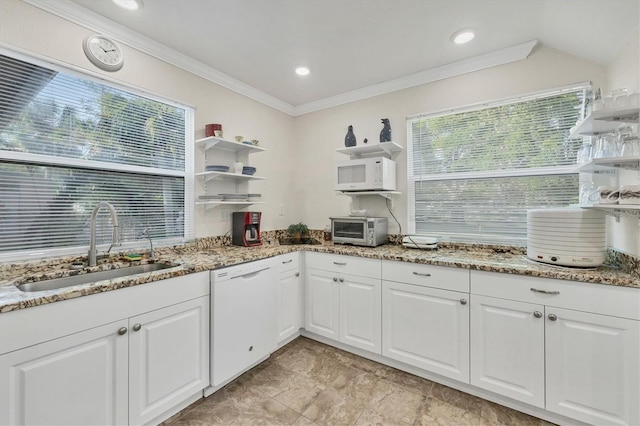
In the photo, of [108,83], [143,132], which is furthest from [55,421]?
[108,83]

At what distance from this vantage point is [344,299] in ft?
8.13

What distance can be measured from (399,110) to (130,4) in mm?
2322

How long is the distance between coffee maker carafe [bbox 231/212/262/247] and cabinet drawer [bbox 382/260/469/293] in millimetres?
1281

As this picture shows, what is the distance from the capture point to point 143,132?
2221 millimetres

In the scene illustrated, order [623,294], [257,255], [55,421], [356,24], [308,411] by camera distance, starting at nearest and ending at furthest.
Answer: [55,421] → [623,294] → [308,411] → [356,24] → [257,255]

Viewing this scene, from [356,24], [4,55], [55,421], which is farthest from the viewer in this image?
[356,24]

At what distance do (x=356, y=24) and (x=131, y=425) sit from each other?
2842mm

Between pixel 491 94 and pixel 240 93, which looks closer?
pixel 491 94

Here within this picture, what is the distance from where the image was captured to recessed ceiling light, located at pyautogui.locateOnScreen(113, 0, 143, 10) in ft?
5.67

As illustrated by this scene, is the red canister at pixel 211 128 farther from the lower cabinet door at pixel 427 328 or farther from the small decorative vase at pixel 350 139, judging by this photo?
the lower cabinet door at pixel 427 328

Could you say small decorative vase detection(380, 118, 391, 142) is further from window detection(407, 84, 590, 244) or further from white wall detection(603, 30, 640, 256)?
white wall detection(603, 30, 640, 256)

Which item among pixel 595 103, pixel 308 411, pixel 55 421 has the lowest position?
pixel 308 411

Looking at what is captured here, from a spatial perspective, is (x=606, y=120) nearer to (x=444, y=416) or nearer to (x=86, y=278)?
(x=444, y=416)

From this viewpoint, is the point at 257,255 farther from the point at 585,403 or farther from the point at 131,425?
the point at 585,403
